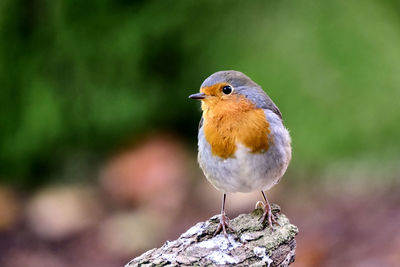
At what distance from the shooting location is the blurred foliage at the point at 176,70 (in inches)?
212

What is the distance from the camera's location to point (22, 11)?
18.3ft

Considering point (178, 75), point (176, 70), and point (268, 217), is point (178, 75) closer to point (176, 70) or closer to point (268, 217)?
point (176, 70)

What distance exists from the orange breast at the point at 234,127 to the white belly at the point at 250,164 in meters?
0.03

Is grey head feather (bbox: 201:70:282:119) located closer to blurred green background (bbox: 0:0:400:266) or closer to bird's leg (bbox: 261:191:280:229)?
bird's leg (bbox: 261:191:280:229)

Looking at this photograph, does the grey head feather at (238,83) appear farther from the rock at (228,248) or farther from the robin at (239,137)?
the rock at (228,248)

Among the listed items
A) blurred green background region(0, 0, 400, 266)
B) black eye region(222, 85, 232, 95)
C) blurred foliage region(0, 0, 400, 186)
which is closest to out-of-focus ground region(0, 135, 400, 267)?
blurred green background region(0, 0, 400, 266)

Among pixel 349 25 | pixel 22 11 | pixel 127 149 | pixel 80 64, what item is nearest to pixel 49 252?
pixel 127 149

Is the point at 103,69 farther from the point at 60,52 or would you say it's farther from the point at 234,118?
the point at 234,118

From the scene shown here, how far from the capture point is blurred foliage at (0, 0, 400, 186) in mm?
5387

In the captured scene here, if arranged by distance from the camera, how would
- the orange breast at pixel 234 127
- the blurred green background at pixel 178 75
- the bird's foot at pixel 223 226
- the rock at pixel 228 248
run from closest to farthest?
the rock at pixel 228 248
the bird's foot at pixel 223 226
the orange breast at pixel 234 127
the blurred green background at pixel 178 75

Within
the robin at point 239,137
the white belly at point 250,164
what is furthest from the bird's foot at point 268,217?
the white belly at point 250,164

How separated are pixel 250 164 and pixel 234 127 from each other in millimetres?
183

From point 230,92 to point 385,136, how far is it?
2635 mm

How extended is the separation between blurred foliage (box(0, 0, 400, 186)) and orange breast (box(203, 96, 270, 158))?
2409 millimetres
